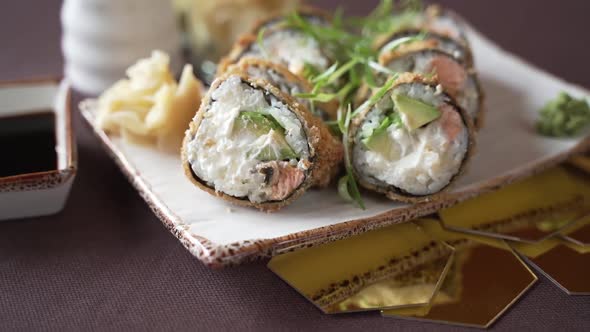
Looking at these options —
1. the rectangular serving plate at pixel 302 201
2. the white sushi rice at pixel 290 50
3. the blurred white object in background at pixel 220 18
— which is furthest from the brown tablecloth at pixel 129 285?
the blurred white object in background at pixel 220 18

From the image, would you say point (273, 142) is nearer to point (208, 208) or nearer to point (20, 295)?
point (208, 208)

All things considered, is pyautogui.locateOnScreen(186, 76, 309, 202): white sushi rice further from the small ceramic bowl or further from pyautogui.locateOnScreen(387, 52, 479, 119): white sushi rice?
pyautogui.locateOnScreen(387, 52, 479, 119): white sushi rice

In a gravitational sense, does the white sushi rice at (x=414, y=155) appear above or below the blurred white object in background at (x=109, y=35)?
above

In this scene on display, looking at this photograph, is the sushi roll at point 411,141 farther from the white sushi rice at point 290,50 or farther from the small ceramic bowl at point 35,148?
the small ceramic bowl at point 35,148

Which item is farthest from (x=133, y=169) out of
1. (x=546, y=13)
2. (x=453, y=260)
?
(x=546, y=13)

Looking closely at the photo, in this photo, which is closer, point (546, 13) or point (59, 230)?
point (59, 230)

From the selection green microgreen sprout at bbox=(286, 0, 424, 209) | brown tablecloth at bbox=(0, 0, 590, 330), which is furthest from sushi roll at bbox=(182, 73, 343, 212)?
brown tablecloth at bbox=(0, 0, 590, 330)
